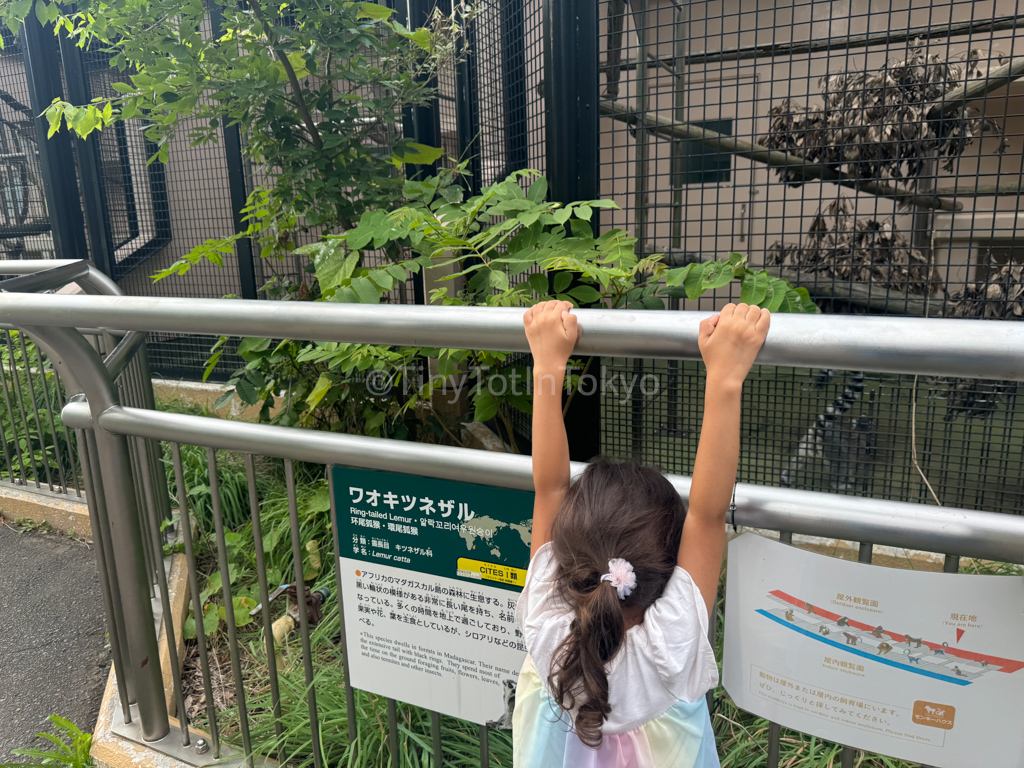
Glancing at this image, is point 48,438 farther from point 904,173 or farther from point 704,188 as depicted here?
point 904,173

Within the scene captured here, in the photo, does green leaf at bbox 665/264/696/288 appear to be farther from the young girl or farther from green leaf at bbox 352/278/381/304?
the young girl

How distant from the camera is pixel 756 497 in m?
1.05

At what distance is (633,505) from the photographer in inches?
40.6

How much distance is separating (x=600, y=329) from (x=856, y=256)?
2.17 meters

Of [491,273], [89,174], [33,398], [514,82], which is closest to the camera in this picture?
[491,273]

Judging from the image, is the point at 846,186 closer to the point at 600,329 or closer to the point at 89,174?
the point at 600,329

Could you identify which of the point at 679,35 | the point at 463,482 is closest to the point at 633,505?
the point at 463,482

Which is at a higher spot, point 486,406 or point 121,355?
point 121,355

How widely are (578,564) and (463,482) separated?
Answer: 1.08ft

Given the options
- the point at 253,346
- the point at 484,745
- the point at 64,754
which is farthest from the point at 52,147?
the point at 484,745

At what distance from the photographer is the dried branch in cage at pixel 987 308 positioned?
2561 millimetres

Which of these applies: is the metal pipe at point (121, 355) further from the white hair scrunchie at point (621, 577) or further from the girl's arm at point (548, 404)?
the white hair scrunchie at point (621, 577)

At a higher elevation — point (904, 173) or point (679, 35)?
point (679, 35)

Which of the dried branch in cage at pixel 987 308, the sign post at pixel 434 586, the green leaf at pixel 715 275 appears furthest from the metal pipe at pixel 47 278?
the dried branch in cage at pixel 987 308
